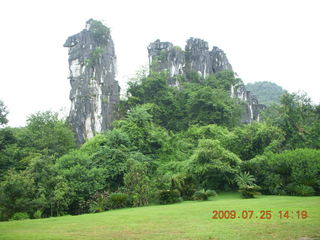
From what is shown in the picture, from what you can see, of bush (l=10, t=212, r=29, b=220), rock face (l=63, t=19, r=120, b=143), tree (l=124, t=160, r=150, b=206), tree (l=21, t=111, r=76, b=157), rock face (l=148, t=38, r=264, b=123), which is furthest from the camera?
rock face (l=148, t=38, r=264, b=123)

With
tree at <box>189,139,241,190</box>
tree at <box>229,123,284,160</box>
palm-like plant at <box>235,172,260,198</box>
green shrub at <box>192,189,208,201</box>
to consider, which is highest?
tree at <box>229,123,284,160</box>

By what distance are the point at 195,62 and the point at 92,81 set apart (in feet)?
58.4

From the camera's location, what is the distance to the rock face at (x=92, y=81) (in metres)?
37.2

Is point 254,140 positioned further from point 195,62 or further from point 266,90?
point 266,90

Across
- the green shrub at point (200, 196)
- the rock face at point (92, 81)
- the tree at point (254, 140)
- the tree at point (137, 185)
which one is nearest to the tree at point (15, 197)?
the tree at point (137, 185)

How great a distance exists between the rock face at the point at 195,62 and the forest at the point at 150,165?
59.1ft

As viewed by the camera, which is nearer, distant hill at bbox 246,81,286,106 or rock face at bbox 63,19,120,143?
rock face at bbox 63,19,120,143

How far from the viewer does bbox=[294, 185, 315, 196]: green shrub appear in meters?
17.3

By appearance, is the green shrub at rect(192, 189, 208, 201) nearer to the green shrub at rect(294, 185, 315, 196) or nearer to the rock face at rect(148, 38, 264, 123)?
the green shrub at rect(294, 185, 315, 196)

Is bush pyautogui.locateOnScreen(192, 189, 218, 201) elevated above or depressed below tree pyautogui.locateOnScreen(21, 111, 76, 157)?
below

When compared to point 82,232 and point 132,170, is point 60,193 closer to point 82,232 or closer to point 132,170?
point 132,170

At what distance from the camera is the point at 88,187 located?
18.4m

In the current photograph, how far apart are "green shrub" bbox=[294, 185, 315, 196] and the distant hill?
51.5 metres

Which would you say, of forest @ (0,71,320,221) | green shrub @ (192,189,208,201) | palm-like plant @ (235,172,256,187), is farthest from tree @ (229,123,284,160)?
green shrub @ (192,189,208,201)
